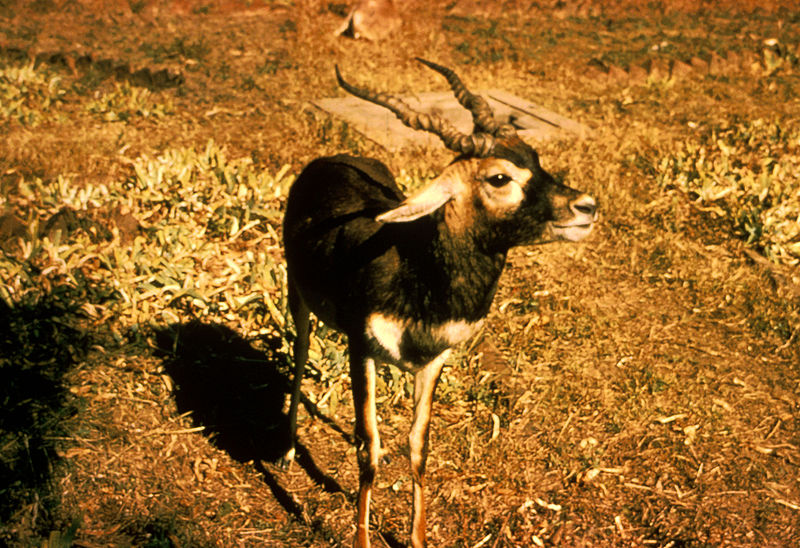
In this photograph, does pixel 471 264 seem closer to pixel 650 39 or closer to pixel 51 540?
pixel 51 540

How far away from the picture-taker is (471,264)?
275cm

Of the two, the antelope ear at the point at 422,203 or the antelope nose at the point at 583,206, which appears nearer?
the antelope ear at the point at 422,203

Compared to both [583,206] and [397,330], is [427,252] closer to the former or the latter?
[397,330]

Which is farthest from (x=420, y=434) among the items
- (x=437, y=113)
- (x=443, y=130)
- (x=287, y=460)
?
(x=437, y=113)

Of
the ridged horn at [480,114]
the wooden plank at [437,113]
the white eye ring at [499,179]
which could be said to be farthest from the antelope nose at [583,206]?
the wooden plank at [437,113]

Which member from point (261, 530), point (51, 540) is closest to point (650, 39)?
point (261, 530)

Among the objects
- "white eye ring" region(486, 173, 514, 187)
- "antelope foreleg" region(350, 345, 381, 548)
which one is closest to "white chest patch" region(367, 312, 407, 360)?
"antelope foreleg" region(350, 345, 381, 548)

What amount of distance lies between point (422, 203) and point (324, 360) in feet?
6.38

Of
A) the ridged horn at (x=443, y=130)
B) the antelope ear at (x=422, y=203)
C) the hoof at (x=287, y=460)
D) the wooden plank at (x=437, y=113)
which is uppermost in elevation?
the ridged horn at (x=443, y=130)

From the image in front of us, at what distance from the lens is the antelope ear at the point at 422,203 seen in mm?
2385

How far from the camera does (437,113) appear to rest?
720cm

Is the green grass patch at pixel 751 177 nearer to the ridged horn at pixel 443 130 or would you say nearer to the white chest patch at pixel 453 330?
the white chest patch at pixel 453 330

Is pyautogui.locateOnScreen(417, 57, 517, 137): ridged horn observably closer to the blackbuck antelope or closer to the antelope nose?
the blackbuck antelope

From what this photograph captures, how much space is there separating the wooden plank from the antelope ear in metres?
4.43
